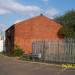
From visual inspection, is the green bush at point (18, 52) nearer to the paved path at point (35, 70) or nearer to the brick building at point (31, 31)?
the brick building at point (31, 31)

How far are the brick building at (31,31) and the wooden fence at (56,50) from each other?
18054 mm

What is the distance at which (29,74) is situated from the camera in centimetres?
2134

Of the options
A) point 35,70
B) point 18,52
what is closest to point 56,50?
point 35,70

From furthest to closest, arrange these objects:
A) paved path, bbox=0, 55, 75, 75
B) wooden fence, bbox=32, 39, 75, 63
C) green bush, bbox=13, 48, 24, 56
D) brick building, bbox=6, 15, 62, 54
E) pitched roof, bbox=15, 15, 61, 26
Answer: pitched roof, bbox=15, 15, 61, 26 → brick building, bbox=6, 15, 62, 54 → green bush, bbox=13, 48, 24, 56 → wooden fence, bbox=32, 39, 75, 63 → paved path, bbox=0, 55, 75, 75

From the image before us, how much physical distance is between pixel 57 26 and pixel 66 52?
24.8 meters

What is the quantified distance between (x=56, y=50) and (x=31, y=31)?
2212 centimetres

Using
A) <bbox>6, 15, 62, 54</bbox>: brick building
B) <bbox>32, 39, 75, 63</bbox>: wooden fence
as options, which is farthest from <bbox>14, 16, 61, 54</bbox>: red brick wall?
<bbox>32, 39, 75, 63</bbox>: wooden fence

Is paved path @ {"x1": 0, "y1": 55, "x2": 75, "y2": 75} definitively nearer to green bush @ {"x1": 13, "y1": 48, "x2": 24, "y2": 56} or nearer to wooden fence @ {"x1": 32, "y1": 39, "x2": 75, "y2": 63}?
wooden fence @ {"x1": 32, "y1": 39, "x2": 75, "y2": 63}

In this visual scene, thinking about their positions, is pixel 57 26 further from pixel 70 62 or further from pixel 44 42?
pixel 70 62

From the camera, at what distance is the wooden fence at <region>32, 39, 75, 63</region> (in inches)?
1188

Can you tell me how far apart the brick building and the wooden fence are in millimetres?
18054

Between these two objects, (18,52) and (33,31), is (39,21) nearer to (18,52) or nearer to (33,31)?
(33,31)

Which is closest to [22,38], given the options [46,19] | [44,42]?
[46,19]

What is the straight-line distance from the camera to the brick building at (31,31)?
52819 millimetres
